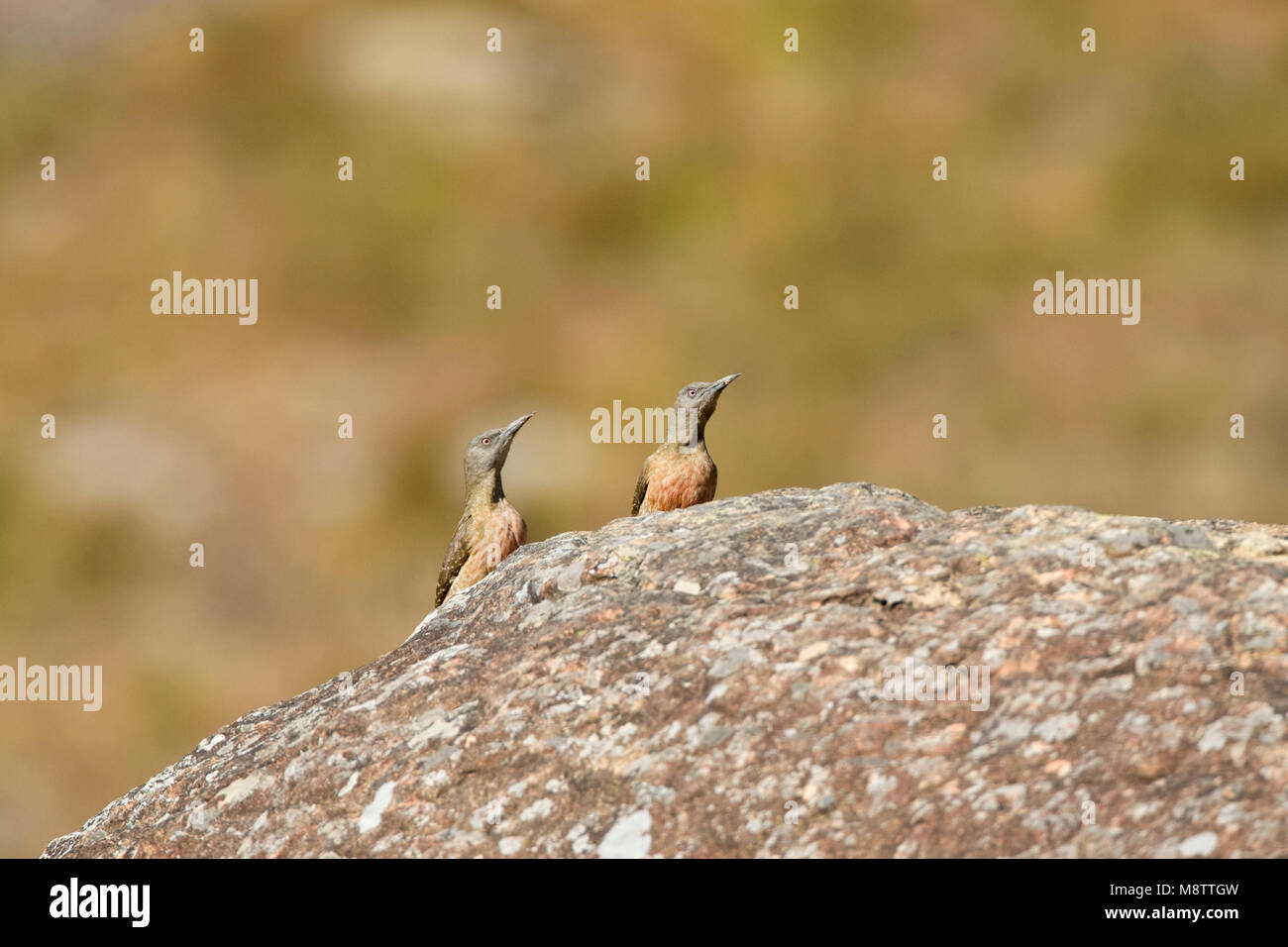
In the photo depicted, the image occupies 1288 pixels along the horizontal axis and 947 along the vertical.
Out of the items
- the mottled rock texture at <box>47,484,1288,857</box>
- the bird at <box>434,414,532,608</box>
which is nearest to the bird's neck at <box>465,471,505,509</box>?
the bird at <box>434,414,532,608</box>

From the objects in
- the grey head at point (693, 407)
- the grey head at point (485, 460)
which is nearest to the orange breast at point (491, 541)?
the grey head at point (485, 460)

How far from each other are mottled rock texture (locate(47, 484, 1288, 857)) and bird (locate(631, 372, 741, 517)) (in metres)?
3.59

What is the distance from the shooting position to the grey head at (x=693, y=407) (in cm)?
1094

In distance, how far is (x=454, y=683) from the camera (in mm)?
6273

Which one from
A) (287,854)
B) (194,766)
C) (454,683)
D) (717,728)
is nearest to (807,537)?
(717,728)

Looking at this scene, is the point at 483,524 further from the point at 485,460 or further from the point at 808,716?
the point at 808,716

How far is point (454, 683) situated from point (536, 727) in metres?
0.76

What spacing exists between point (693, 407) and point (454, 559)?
2.73 metres

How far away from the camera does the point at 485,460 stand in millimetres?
10281

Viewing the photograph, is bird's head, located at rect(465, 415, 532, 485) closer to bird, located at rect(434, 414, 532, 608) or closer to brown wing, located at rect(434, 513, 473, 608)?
bird, located at rect(434, 414, 532, 608)

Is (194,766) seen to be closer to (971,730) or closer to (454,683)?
(454,683)

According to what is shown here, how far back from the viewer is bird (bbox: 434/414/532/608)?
957 centimetres

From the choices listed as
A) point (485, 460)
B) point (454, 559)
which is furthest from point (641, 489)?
point (454, 559)

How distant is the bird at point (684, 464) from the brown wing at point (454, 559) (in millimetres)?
1863
